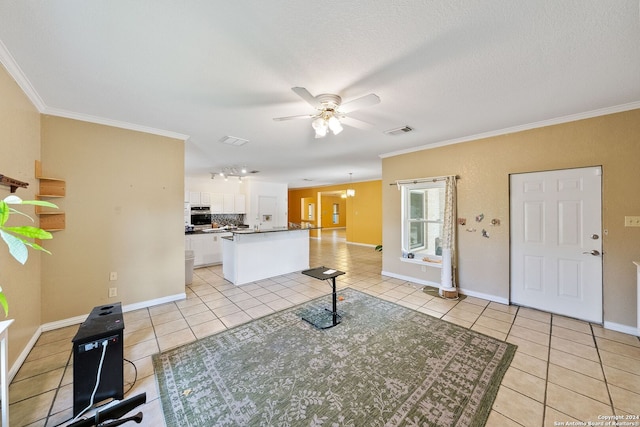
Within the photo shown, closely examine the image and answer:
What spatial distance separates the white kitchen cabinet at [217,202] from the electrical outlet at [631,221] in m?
8.28

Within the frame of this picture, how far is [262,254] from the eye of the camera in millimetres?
4773

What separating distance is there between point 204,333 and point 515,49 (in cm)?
391

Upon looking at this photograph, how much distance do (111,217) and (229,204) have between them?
470cm

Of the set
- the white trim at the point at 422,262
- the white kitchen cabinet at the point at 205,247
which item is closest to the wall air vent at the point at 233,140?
the white kitchen cabinet at the point at 205,247

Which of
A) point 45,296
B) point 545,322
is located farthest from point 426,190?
point 45,296

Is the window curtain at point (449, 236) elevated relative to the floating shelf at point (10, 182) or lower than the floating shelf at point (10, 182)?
lower

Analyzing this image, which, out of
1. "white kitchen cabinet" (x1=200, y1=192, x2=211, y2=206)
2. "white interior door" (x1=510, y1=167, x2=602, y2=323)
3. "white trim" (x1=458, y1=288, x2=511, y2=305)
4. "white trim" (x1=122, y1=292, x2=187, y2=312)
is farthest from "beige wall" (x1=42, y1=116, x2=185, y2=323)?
"white interior door" (x1=510, y1=167, x2=602, y2=323)

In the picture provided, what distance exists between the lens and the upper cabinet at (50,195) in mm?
2652

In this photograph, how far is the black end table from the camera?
292 cm

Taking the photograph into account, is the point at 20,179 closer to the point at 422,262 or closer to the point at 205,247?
the point at 205,247

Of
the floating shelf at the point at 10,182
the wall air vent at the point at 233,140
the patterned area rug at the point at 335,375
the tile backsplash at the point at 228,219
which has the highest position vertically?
the wall air vent at the point at 233,140

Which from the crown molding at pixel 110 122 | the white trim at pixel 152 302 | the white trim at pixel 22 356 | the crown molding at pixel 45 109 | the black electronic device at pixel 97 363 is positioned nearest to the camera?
the black electronic device at pixel 97 363

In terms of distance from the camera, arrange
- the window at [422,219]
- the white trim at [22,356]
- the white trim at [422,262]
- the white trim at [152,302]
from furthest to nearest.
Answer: the window at [422,219]
the white trim at [422,262]
the white trim at [152,302]
the white trim at [22,356]

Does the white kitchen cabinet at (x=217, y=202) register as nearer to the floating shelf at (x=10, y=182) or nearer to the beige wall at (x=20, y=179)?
the beige wall at (x=20, y=179)
